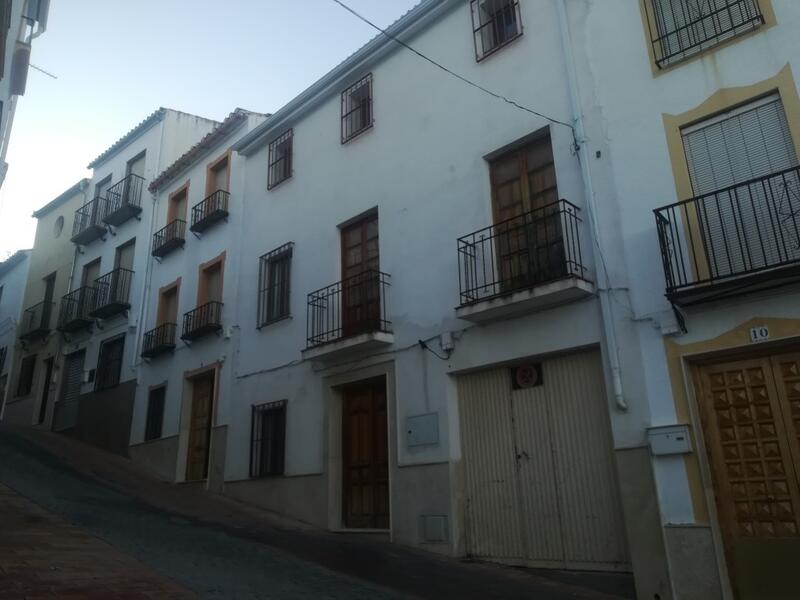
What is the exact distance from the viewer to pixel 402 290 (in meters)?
10.3

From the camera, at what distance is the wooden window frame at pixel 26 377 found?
2239 cm

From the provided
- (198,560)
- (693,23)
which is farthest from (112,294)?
(693,23)

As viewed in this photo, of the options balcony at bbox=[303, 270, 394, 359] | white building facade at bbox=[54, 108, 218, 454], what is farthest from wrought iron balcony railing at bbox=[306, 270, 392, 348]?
white building facade at bbox=[54, 108, 218, 454]

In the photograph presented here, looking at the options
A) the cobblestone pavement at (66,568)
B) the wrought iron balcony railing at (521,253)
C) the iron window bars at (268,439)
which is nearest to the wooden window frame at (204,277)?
the iron window bars at (268,439)

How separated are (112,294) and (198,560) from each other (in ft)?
45.3

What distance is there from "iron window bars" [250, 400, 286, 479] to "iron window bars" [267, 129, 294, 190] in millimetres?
4773

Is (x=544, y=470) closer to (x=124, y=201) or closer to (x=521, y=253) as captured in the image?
(x=521, y=253)

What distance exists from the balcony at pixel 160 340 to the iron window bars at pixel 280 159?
4789 millimetres

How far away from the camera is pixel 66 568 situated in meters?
5.72

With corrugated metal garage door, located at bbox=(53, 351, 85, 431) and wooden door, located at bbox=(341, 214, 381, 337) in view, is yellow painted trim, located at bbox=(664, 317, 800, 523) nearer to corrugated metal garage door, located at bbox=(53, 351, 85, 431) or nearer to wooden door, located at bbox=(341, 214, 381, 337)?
wooden door, located at bbox=(341, 214, 381, 337)

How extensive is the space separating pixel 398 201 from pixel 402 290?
1570 mm

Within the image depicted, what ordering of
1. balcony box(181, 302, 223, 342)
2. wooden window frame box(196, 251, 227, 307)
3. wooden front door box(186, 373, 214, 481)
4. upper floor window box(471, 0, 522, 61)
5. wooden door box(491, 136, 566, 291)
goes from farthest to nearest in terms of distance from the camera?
wooden window frame box(196, 251, 227, 307)
balcony box(181, 302, 223, 342)
wooden front door box(186, 373, 214, 481)
upper floor window box(471, 0, 522, 61)
wooden door box(491, 136, 566, 291)

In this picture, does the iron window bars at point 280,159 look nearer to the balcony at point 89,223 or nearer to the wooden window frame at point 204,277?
the wooden window frame at point 204,277

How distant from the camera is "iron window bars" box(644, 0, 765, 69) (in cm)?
754
